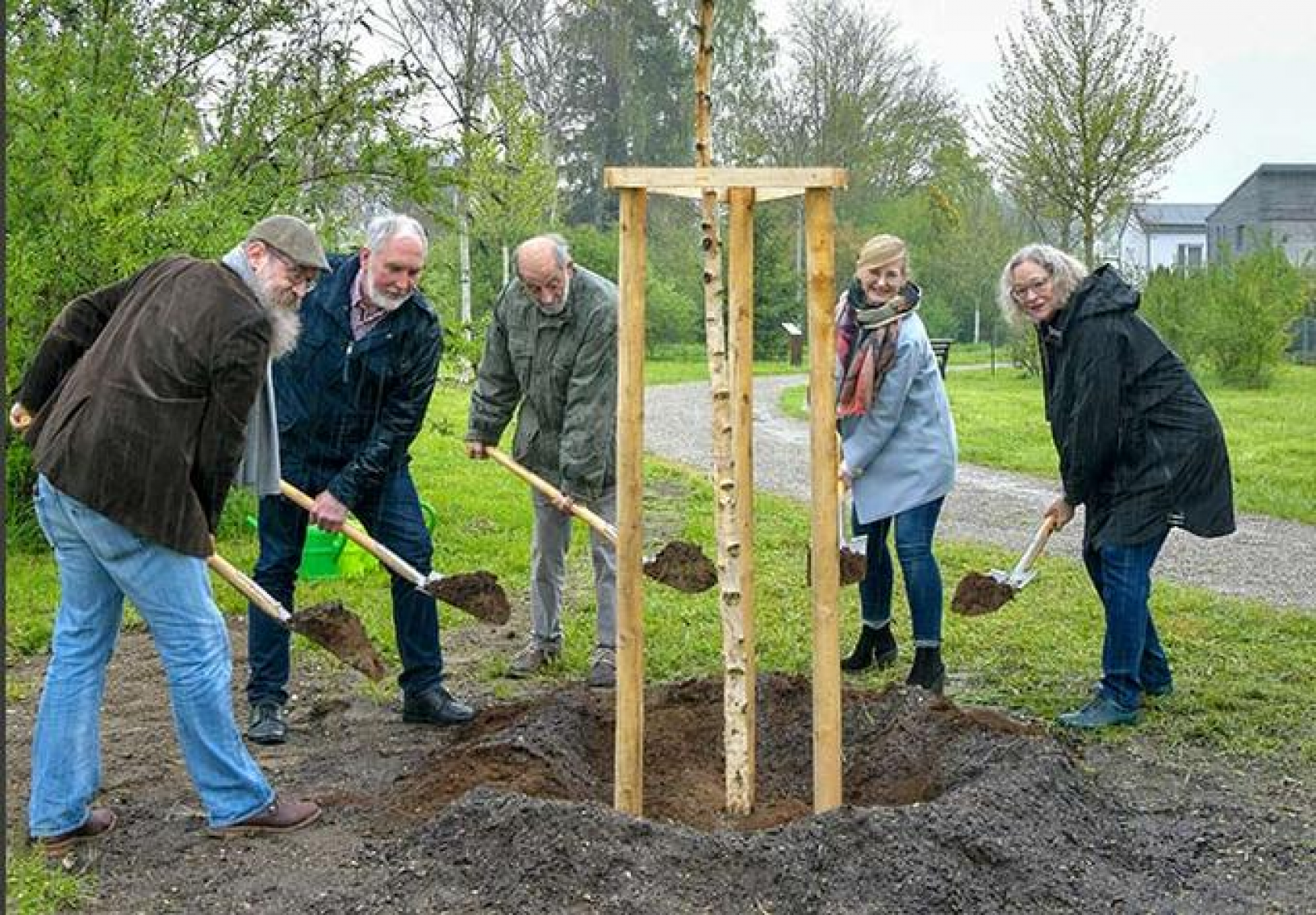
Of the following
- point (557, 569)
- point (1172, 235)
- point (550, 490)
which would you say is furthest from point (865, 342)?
point (1172, 235)

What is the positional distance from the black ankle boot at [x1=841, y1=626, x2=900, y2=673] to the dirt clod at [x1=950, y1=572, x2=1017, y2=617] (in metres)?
0.91

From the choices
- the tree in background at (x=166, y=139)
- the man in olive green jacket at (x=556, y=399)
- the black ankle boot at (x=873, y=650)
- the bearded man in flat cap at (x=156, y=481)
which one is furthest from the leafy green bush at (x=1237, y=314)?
the bearded man in flat cap at (x=156, y=481)

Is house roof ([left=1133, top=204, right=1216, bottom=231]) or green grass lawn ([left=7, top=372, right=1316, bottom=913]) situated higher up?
house roof ([left=1133, top=204, right=1216, bottom=231])

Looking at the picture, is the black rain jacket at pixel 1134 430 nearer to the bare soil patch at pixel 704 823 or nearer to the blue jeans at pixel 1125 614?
the blue jeans at pixel 1125 614

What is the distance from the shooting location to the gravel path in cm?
955

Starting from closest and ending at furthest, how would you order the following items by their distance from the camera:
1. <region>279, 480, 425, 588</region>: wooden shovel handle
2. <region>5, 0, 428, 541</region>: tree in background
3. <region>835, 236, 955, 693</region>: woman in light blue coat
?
1. <region>279, 480, 425, 588</region>: wooden shovel handle
2. <region>835, 236, 955, 693</region>: woman in light blue coat
3. <region>5, 0, 428, 541</region>: tree in background

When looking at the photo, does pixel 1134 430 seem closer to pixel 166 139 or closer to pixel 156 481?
pixel 156 481

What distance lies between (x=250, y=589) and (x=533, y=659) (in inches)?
80.0

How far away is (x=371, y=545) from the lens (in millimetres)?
5777

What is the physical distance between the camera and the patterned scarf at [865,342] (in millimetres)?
6363

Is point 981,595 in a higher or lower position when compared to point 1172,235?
lower

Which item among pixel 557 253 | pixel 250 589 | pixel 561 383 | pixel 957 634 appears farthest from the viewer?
pixel 957 634

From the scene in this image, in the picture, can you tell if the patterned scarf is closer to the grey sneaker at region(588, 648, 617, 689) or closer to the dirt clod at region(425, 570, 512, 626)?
the grey sneaker at region(588, 648, 617, 689)

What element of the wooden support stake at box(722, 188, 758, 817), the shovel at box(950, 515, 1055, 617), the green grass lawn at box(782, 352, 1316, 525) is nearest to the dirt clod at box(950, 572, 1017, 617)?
the shovel at box(950, 515, 1055, 617)
